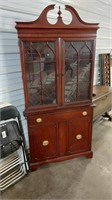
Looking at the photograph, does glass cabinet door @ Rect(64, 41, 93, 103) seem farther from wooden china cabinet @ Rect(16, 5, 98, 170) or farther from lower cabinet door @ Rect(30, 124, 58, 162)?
lower cabinet door @ Rect(30, 124, 58, 162)

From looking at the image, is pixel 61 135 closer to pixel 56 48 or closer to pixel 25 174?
pixel 25 174

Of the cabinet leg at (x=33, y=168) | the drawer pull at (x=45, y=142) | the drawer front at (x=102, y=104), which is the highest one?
the drawer front at (x=102, y=104)

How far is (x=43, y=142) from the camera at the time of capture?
6.64ft

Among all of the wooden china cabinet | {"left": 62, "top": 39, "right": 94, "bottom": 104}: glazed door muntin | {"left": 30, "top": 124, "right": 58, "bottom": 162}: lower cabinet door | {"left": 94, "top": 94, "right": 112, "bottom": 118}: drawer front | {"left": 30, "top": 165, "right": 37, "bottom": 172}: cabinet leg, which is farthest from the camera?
{"left": 94, "top": 94, "right": 112, "bottom": 118}: drawer front

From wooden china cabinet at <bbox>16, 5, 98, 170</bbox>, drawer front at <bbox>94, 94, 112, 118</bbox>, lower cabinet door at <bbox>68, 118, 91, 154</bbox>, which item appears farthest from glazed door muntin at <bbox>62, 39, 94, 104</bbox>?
drawer front at <bbox>94, 94, 112, 118</bbox>

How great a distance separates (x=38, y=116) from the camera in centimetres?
189

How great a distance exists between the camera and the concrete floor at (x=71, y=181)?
5.75 feet

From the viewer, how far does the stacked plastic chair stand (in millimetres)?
1742

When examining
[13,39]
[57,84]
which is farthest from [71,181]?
[13,39]

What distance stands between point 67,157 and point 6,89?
4.05ft

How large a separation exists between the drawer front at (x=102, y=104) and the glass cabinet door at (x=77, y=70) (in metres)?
0.77

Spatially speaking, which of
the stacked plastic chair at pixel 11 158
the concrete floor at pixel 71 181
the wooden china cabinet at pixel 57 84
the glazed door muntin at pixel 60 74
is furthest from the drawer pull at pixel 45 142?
the glazed door muntin at pixel 60 74

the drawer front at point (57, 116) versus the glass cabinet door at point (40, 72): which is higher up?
the glass cabinet door at point (40, 72)

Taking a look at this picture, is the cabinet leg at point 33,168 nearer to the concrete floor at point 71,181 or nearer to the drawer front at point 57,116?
the concrete floor at point 71,181
